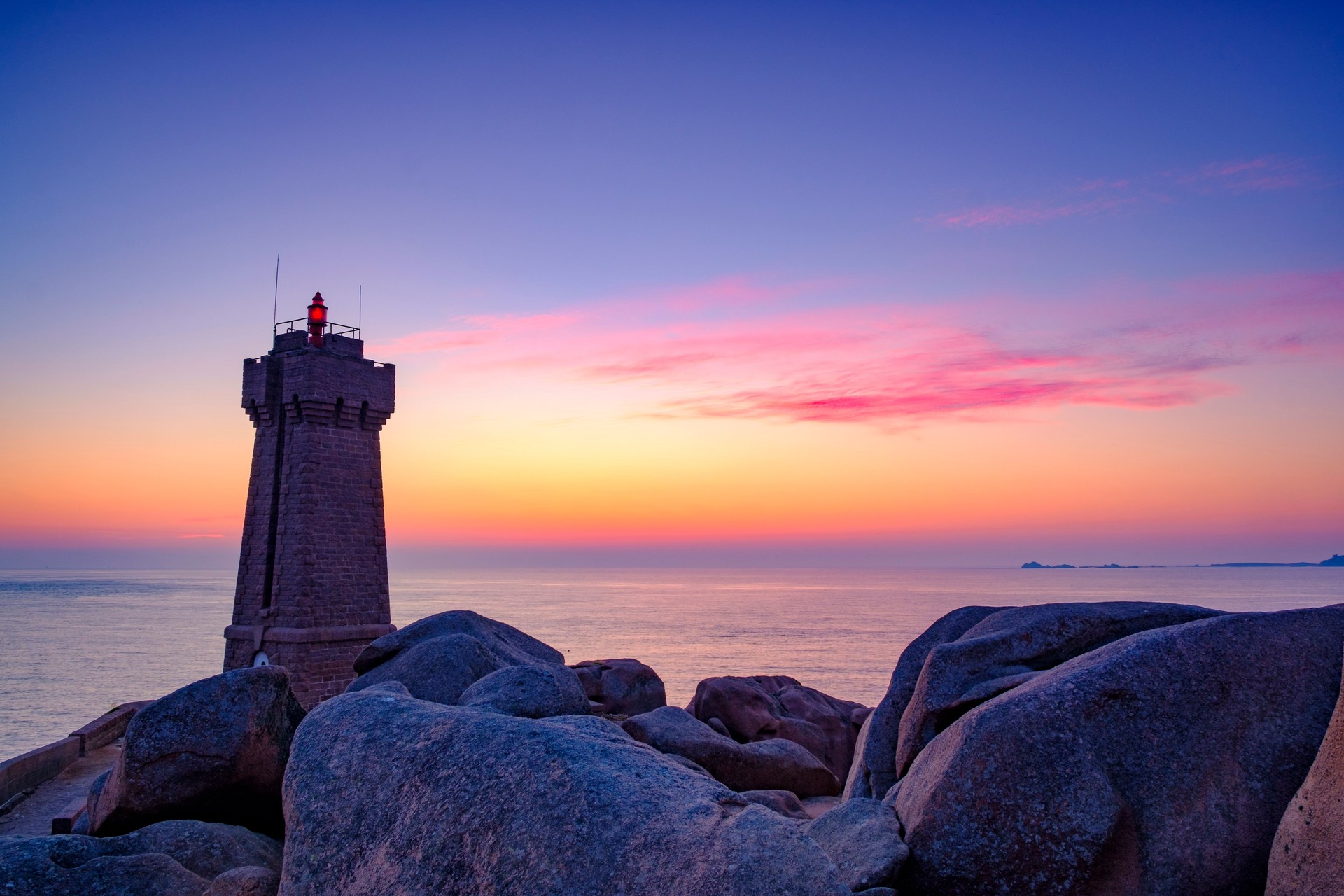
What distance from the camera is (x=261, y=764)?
8039 millimetres

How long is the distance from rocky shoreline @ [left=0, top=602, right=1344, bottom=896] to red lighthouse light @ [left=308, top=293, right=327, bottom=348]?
70.5ft

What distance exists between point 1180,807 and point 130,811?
8.08 m

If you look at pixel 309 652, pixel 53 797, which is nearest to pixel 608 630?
pixel 309 652

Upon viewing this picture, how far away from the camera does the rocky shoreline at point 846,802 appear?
16.1ft

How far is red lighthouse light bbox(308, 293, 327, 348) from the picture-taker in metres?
27.9

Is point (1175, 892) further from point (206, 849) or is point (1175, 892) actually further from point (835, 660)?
point (835, 660)

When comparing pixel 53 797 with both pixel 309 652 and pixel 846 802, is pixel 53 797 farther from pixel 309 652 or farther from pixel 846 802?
pixel 846 802

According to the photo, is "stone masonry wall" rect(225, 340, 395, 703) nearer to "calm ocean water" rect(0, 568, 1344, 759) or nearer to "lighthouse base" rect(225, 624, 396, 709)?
"lighthouse base" rect(225, 624, 396, 709)

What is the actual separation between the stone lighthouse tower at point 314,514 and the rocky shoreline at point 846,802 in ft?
61.5

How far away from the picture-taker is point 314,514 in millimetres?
26203

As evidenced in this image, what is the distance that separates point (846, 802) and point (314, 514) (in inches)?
873

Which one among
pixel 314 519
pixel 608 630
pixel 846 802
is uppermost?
pixel 314 519

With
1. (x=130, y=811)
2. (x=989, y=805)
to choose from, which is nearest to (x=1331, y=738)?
(x=989, y=805)

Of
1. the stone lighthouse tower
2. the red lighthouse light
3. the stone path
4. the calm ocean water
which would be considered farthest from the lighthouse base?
the calm ocean water
